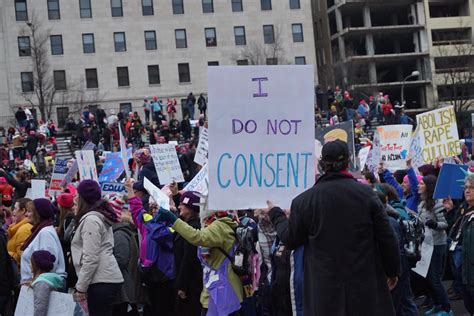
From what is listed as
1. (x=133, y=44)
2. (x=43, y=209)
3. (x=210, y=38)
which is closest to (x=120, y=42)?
(x=133, y=44)

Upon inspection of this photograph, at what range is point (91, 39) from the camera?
59.5m

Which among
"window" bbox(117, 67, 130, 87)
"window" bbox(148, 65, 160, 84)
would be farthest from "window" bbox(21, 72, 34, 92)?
"window" bbox(148, 65, 160, 84)

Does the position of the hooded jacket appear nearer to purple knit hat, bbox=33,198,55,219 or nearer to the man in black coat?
purple knit hat, bbox=33,198,55,219

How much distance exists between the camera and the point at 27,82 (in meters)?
57.8

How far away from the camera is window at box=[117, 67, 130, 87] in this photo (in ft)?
197

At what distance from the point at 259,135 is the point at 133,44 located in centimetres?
5547

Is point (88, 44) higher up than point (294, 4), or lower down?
lower down

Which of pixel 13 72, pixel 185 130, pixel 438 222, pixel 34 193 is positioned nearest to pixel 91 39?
pixel 13 72

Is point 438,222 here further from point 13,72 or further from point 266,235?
point 13,72

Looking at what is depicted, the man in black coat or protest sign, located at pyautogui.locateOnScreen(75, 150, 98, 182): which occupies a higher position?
protest sign, located at pyautogui.locateOnScreen(75, 150, 98, 182)

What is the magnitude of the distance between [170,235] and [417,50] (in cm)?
6253

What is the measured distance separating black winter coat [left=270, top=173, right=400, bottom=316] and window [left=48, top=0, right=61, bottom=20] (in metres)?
56.8

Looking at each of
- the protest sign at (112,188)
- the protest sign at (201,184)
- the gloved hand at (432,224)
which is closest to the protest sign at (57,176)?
the protest sign at (112,188)

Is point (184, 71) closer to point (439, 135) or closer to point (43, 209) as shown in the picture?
point (439, 135)
